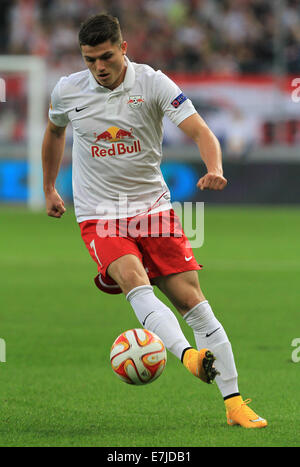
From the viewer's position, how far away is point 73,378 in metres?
6.67

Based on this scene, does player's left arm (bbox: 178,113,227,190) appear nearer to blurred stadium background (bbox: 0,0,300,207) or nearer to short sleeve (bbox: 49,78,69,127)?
short sleeve (bbox: 49,78,69,127)

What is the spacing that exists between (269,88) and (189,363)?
19271 mm

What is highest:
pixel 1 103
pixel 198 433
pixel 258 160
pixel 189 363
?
pixel 1 103

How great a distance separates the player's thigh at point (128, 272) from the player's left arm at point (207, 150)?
2.02ft

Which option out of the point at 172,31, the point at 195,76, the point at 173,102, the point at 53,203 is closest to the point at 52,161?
the point at 53,203

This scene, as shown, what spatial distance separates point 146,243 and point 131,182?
0.38 meters

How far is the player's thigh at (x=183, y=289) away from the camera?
17.5ft

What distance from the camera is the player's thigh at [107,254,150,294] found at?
5.12 metres

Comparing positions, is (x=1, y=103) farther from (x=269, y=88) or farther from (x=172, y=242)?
(x=172, y=242)

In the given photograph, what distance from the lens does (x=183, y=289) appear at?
5.35m

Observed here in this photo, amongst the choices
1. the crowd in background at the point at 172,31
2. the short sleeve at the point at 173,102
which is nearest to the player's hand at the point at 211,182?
the short sleeve at the point at 173,102

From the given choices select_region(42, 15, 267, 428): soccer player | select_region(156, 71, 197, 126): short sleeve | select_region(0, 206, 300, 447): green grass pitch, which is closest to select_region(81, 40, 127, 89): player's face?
select_region(42, 15, 267, 428): soccer player
